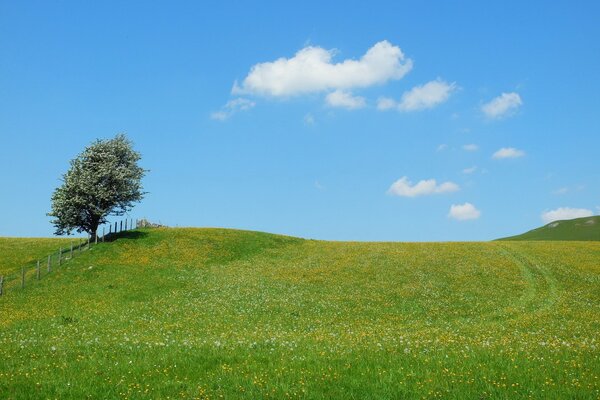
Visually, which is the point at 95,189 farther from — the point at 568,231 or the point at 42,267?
the point at 568,231

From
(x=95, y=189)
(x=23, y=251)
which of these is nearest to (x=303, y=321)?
(x=95, y=189)

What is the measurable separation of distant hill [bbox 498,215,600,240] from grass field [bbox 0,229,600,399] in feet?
228

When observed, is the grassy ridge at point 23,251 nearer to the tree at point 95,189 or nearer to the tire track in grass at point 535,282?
the tree at point 95,189

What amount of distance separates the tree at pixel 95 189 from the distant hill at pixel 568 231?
11204 cm

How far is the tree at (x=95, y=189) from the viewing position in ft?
221

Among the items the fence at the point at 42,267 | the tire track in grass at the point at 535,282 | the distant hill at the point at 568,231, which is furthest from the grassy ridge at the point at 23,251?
the distant hill at the point at 568,231

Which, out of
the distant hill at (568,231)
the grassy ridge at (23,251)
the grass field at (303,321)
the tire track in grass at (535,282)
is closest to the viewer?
the grass field at (303,321)

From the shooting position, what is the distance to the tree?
67.3 meters

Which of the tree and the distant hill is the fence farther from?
the distant hill

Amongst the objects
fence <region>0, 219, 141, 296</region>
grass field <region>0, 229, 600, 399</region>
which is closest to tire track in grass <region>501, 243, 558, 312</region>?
grass field <region>0, 229, 600, 399</region>

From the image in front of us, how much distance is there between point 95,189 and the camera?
6744 cm

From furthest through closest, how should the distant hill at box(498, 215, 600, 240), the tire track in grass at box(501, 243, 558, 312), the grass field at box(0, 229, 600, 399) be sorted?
the distant hill at box(498, 215, 600, 240), the tire track in grass at box(501, 243, 558, 312), the grass field at box(0, 229, 600, 399)

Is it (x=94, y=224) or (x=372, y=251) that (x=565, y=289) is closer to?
(x=372, y=251)

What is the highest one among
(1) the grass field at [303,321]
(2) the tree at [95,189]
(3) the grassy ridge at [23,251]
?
(2) the tree at [95,189]
